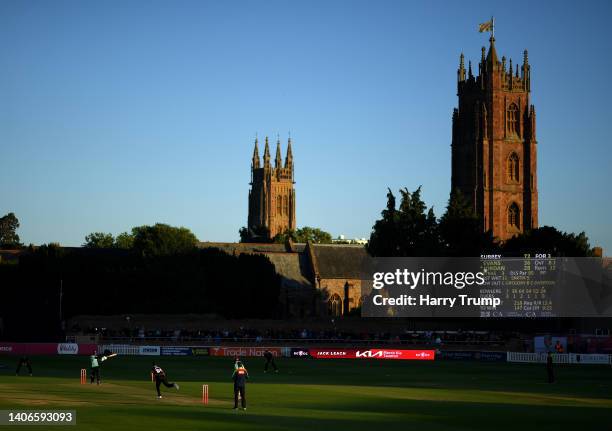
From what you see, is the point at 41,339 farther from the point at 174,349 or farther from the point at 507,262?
the point at 507,262

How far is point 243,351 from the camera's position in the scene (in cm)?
7781

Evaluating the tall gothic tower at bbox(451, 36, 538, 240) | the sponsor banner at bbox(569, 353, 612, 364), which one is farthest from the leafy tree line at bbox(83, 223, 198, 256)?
the sponsor banner at bbox(569, 353, 612, 364)

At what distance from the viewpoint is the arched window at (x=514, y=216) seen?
140750 millimetres

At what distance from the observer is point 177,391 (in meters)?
45.0

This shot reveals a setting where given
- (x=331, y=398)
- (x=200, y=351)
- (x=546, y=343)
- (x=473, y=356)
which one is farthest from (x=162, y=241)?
(x=331, y=398)

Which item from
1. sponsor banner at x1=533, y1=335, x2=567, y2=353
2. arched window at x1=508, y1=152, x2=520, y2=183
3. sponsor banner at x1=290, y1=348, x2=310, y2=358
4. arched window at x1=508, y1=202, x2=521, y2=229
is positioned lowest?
sponsor banner at x1=290, y1=348, x2=310, y2=358

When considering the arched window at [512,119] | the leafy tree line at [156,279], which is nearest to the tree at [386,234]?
the leafy tree line at [156,279]

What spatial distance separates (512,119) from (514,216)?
1236cm

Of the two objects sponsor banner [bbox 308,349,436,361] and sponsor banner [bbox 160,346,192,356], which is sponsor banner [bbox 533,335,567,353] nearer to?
sponsor banner [bbox 308,349,436,361]

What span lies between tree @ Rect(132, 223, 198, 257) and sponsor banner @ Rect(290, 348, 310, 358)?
4042cm

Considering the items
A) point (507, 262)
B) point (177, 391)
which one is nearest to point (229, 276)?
point (507, 262)

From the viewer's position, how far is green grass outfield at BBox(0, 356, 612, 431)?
34719mm

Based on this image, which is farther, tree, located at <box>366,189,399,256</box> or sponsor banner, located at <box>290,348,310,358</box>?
tree, located at <box>366,189,399,256</box>

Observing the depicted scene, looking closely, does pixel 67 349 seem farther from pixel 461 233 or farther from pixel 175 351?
pixel 461 233
